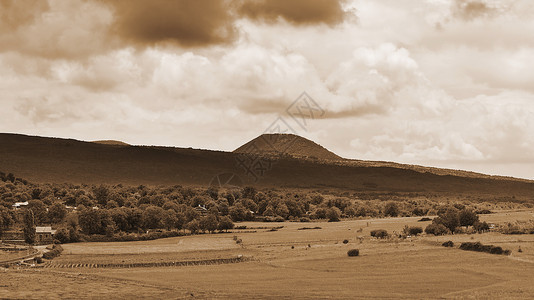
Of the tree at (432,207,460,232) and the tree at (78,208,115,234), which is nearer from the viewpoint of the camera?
the tree at (432,207,460,232)

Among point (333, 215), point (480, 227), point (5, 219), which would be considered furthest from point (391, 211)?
point (5, 219)

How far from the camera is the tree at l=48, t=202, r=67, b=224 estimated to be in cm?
12625

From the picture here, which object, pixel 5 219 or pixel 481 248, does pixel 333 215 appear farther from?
pixel 481 248

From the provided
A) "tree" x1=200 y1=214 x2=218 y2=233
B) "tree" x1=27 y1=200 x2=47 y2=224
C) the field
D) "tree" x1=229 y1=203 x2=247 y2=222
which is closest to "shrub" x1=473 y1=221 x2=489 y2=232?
the field

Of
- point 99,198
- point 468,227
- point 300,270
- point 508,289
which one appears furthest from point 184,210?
point 508,289

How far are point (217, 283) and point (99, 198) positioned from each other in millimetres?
103235

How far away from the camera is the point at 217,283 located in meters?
59.9

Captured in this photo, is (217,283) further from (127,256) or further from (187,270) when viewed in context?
(127,256)

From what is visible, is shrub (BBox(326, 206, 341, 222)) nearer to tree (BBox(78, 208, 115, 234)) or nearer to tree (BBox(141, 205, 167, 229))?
tree (BBox(141, 205, 167, 229))

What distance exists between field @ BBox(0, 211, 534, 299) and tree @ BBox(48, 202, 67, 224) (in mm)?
30230

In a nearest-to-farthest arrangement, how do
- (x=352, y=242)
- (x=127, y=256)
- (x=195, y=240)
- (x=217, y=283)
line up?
(x=217, y=283), (x=127, y=256), (x=352, y=242), (x=195, y=240)

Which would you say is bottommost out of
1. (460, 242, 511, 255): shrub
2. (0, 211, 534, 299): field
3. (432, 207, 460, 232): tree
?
(0, 211, 534, 299): field

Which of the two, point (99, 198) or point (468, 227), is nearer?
point (468, 227)

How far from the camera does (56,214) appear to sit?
127 m
